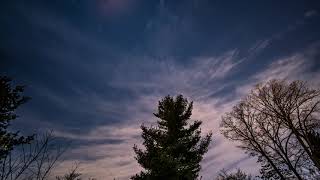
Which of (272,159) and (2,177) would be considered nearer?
(2,177)

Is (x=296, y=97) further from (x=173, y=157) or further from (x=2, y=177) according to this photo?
(x=2, y=177)

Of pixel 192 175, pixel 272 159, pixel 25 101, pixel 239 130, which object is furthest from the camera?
pixel 239 130

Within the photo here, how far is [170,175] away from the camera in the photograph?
1834cm

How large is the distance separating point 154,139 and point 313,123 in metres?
14.1

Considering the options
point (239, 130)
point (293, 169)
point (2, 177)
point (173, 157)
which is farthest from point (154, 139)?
point (2, 177)

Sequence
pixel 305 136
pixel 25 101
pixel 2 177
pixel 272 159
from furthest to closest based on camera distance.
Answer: pixel 272 159, pixel 305 136, pixel 25 101, pixel 2 177

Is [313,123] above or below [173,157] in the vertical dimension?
above

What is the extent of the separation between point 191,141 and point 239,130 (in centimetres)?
633

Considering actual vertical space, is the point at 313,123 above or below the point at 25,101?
below

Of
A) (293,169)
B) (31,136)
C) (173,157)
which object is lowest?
(293,169)

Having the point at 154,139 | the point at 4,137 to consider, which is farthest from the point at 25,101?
the point at 154,139

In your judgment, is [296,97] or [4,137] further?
[296,97]

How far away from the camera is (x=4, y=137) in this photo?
44.8ft

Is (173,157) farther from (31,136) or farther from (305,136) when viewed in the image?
(305,136)
